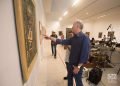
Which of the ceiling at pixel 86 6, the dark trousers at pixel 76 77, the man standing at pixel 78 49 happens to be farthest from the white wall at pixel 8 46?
the ceiling at pixel 86 6

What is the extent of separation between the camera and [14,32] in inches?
36.2

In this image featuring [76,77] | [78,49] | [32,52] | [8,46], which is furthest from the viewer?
[76,77]

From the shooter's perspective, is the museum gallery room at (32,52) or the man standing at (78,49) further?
the man standing at (78,49)

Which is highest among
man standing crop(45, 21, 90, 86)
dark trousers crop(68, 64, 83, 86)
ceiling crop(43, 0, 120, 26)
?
ceiling crop(43, 0, 120, 26)

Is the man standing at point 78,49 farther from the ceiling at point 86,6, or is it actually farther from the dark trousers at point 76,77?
the ceiling at point 86,6

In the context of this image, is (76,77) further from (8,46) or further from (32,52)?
(8,46)

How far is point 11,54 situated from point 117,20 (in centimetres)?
910

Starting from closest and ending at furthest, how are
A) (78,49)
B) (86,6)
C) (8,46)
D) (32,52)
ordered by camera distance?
(8,46)
(32,52)
(78,49)
(86,6)

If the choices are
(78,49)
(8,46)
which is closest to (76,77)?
(78,49)

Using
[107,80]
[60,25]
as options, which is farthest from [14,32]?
[60,25]

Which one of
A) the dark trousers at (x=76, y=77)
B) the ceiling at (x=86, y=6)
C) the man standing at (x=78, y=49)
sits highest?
the ceiling at (x=86, y=6)

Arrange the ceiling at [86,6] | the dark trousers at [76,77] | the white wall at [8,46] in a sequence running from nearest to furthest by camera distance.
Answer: the white wall at [8,46] < the dark trousers at [76,77] < the ceiling at [86,6]

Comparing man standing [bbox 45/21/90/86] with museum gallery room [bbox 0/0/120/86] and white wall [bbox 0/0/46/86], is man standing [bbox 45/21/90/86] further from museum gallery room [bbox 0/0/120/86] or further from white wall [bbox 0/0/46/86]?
white wall [bbox 0/0/46/86]

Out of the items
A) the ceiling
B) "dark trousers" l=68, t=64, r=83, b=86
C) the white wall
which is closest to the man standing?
"dark trousers" l=68, t=64, r=83, b=86
